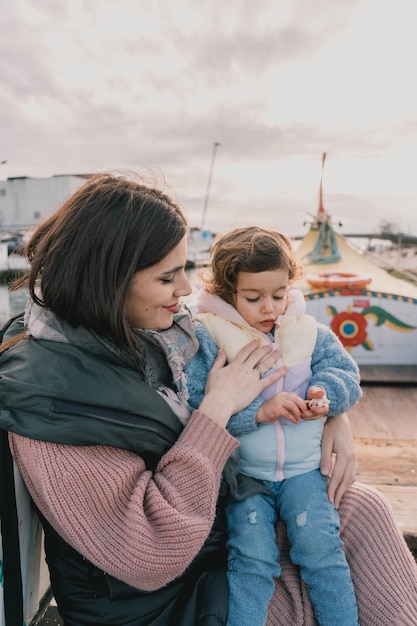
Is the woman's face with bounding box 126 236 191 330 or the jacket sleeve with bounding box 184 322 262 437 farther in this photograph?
the jacket sleeve with bounding box 184 322 262 437

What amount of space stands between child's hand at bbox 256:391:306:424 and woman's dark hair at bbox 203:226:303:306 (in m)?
0.51

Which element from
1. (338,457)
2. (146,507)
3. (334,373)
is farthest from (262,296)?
(146,507)

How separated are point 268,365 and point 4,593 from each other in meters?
1.11

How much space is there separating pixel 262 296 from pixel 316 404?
1.62ft

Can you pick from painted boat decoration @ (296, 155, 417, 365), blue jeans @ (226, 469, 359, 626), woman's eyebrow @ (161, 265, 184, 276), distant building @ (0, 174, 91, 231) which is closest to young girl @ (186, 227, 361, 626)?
blue jeans @ (226, 469, 359, 626)

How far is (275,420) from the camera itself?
177 centimetres

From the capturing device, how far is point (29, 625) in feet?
5.57

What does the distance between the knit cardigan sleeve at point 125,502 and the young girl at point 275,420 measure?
1.12 ft

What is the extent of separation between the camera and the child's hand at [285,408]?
171cm

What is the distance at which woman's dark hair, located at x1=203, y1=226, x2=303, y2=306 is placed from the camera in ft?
6.44

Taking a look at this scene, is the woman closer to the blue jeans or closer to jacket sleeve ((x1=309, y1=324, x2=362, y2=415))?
the blue jeans

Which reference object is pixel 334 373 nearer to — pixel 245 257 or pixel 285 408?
pixel 285 408

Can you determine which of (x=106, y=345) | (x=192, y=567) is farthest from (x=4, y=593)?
(x=106, y=345)

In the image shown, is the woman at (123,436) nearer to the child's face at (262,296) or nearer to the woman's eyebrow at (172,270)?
the woman's eyebrow at (172,270)
